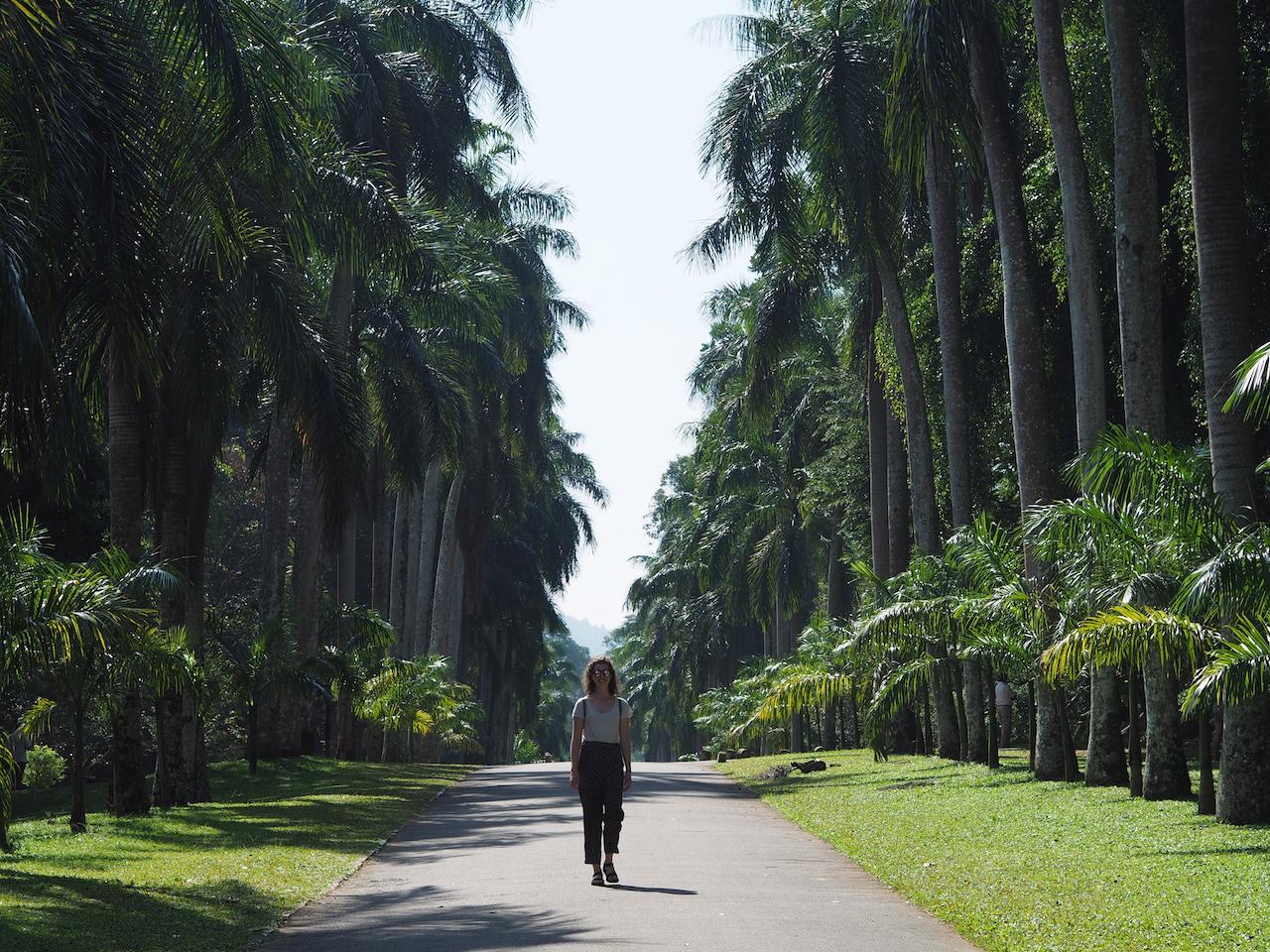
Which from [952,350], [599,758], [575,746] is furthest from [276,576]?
[599,758]

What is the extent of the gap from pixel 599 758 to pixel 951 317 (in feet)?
51.2

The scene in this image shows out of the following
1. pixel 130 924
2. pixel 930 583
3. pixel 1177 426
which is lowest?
pixel 130 924

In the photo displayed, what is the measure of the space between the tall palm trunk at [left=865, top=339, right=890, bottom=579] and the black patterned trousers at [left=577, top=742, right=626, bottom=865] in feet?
74.0

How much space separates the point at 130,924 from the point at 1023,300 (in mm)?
15327

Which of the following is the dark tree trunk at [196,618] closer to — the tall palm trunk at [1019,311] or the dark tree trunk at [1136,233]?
the tall palm trunk at [1019,311]

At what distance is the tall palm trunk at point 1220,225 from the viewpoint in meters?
13.8

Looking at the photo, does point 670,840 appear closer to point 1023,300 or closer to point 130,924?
point 130,924

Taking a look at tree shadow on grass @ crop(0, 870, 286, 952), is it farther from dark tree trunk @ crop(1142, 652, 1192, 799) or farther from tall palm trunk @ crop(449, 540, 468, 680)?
tall palm trunk @ crop(449, 540, 468, 680)

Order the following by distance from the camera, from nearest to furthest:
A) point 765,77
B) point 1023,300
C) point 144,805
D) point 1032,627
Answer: point 144,805
point 1032,627
point 1023,300
point 765,77

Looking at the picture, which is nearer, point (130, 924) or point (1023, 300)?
point (130, 924)

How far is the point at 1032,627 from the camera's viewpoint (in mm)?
19453

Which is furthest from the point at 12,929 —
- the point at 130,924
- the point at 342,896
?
the point at 342,896

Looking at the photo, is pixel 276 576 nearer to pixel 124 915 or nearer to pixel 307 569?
pixel 307 569

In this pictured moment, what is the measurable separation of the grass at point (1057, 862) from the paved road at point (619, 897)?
1.36 feet
